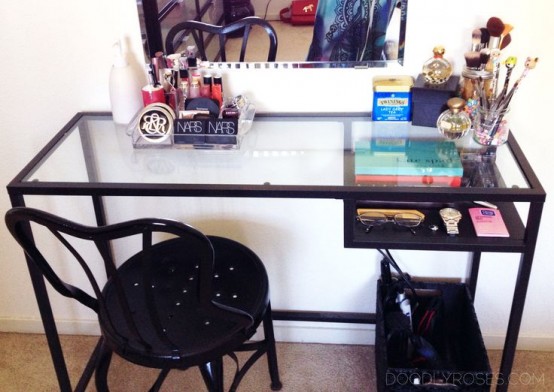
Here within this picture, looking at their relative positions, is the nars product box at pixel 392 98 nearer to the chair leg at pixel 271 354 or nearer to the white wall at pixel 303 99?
the white wall at pixel 303 99

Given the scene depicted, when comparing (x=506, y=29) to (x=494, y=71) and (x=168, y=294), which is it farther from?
(x=168, y=294)

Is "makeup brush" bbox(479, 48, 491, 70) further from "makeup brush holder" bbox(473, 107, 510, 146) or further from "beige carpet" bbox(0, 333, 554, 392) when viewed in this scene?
"beige carpet" bbox(0, 333, 554, 392)

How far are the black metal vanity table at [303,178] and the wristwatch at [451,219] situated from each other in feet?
0.06

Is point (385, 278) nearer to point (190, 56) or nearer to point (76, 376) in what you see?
point (190, 56)

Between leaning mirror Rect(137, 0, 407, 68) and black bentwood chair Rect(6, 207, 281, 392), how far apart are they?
20.0 inches

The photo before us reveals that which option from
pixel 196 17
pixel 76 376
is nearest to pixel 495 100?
pixel 196 17

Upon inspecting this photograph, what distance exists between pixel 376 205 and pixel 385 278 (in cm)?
36

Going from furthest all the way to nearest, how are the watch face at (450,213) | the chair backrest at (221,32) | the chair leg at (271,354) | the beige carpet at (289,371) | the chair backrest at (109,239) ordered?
the beige carpet at (289,371), the chair leg at (271,354), the chair backrest at (221,32), the watch face at (450,213), the chair backrest at (109,239)

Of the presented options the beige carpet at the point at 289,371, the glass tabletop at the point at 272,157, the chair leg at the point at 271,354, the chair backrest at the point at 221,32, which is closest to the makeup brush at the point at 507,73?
the glass tabletop at the point at 272,157

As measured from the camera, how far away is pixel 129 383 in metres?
1.88

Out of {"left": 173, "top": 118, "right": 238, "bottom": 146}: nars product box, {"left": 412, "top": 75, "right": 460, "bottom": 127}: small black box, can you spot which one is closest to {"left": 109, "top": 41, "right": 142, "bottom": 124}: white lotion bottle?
{"left": 173, "top": 118, "right": 238, "bottom": 146}: nars product box

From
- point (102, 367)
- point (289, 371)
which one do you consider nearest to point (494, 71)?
point (289, 371)

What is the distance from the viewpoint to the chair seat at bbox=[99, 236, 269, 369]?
129cm

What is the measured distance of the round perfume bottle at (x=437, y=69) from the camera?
1.45 meters
